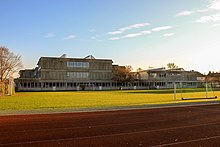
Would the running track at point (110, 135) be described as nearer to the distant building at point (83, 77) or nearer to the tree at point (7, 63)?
the tree at point (7, 63)

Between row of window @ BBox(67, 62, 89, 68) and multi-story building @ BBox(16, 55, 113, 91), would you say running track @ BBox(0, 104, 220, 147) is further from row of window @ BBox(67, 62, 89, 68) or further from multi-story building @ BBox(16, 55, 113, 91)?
row of window @ BBox(67, 62, 89, 68)

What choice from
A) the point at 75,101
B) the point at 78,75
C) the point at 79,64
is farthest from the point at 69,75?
the point at 75,101

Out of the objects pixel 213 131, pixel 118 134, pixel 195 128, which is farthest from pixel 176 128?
pixel 118 134

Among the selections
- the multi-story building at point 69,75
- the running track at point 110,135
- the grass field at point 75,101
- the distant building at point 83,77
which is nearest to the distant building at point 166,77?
the distant building at point 83,77

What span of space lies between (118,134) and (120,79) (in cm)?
7711

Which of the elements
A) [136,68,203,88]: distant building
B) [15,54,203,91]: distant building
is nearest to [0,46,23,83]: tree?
[15,54,203,91]: distant building

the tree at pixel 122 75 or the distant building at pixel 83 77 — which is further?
the tree at pixel 122 75

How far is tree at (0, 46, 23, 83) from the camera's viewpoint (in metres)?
61.2

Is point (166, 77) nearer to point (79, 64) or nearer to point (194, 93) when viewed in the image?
point (79, 64)

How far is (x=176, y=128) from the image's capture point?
10.9m

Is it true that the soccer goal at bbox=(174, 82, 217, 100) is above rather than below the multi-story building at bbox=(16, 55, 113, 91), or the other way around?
below

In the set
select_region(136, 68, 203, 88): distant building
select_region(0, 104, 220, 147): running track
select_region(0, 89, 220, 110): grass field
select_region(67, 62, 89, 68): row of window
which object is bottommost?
select_region(0, 104, 220, 147): running track

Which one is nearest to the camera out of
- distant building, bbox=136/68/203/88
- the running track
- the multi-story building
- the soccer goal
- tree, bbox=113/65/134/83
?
the running track

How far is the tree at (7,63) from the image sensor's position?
61156mm
